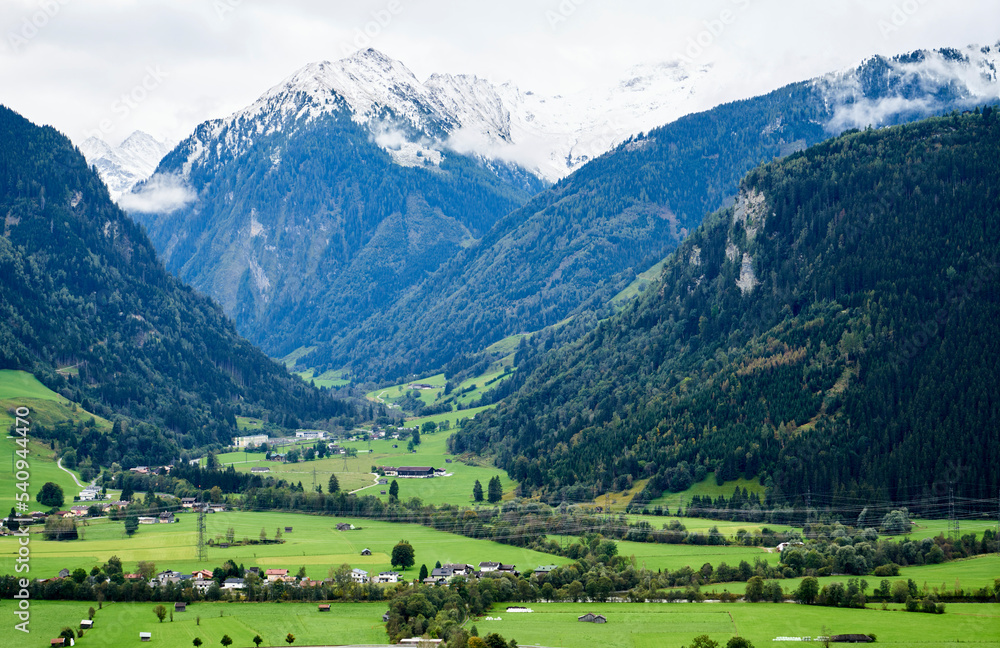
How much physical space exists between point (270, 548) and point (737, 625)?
61.7 m

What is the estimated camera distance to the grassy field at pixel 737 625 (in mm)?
94250

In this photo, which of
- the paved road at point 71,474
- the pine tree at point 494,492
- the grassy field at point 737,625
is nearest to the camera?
the grassy field at point 737,625

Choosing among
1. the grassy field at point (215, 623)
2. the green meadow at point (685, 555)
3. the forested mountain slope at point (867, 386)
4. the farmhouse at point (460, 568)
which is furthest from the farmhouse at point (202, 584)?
the forested mountain slope at point (867, 386)

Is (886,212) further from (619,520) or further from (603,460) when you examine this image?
(619,520)

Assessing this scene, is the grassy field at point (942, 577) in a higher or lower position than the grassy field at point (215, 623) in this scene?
higher

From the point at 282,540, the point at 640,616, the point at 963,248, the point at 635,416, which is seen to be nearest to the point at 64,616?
the point at 282,540

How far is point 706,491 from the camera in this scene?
161875mm

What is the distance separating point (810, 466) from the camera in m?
155

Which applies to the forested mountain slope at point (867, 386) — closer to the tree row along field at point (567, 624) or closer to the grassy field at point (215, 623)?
the tree row along field at point (567, 624)

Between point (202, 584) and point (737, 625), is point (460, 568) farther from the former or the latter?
point (737, 625)

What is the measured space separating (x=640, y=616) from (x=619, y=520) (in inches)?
1737

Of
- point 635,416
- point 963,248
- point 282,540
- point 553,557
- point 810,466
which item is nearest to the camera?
point 553,557

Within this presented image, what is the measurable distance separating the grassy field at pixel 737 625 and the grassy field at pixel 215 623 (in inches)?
513

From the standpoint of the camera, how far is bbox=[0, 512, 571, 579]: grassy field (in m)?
125
